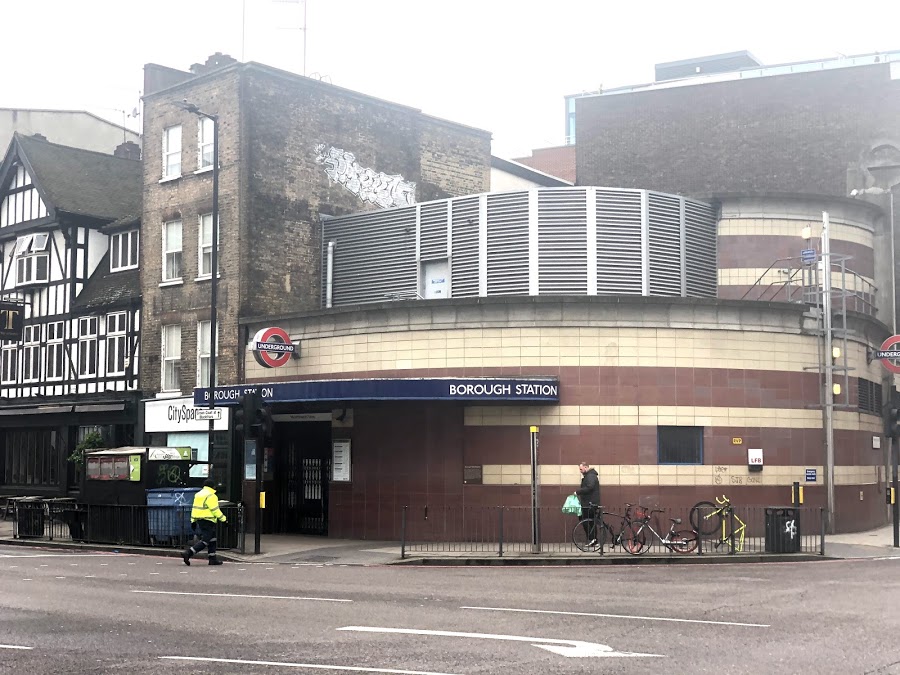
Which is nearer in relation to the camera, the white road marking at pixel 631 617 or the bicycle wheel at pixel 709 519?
the white road marking at pixel 631 617

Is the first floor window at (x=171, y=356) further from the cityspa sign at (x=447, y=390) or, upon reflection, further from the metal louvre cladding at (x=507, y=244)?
the metal louvre cladding at (x=507, y=244)

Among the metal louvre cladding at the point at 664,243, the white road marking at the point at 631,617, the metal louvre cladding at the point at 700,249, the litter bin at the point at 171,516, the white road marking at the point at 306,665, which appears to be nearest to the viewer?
the white road marking at the point at 306,665

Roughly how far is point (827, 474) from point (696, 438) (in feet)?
11.9

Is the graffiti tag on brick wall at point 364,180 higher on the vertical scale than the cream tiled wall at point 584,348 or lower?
higher

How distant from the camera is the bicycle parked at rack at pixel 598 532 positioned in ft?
77.2

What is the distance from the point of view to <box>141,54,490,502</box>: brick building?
32.7 m

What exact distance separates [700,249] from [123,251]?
1864 centimetres

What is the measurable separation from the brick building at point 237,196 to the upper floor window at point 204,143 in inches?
1.2

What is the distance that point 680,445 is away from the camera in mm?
26500

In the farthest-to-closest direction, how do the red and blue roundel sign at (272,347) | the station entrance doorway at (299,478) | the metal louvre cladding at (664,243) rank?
the metal louvre cladding at (664,243), the station entrance doorway at (299,478), the red and blue roundel sign at (272,347)

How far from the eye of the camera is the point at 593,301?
26.5 meters

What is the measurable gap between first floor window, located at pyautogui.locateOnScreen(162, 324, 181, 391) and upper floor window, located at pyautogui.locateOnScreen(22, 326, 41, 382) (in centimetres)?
817

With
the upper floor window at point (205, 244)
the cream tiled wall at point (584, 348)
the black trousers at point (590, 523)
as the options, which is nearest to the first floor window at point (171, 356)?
the upper floor window at point (205, 244)

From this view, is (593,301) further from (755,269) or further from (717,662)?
(717,662)
